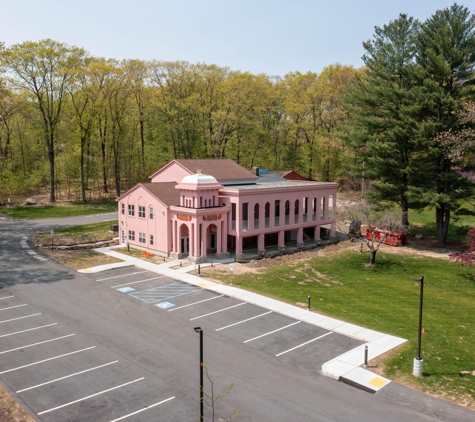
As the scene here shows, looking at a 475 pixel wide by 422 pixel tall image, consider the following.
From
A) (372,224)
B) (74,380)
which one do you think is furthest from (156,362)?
(372,224)

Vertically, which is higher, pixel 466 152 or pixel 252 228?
pixel 466 152

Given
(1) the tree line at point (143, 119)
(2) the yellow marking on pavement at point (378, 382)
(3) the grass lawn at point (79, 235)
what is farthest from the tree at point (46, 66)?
(2) the yellow marking on pavement at point (378, 382)

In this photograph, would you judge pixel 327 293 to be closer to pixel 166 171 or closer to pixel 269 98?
pixel 166 171

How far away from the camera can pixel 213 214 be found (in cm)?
3703

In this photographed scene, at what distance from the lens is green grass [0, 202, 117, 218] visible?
5544 cm

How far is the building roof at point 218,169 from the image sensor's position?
1695 inches

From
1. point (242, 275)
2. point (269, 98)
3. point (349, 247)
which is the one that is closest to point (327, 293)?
point (242, 275)

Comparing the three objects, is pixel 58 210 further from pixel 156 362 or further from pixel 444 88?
pixel 444 88

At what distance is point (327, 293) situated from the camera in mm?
29391

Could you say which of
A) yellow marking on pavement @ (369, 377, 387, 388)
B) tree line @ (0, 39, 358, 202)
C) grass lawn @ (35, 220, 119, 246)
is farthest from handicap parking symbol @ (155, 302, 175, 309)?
tree line @ (0, 39, 358, 202)

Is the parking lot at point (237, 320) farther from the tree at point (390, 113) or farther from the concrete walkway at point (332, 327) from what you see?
the tree at point (390, 113)

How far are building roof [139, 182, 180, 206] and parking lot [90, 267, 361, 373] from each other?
27.8 feet

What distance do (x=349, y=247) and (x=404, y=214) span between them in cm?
656

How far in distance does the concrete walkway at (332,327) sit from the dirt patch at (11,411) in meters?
11.6
